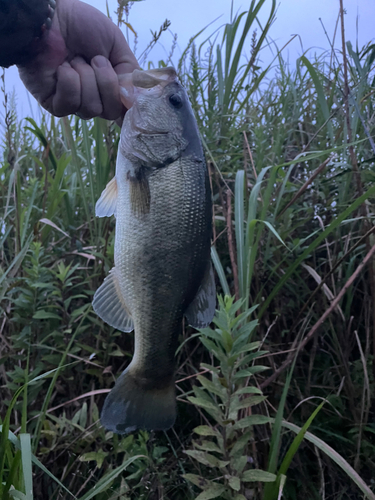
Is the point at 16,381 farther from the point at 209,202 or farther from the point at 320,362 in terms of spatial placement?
the point at 320,362

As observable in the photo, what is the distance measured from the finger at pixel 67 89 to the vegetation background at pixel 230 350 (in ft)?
1.60

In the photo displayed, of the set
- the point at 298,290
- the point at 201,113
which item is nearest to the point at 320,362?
the point at 298,290

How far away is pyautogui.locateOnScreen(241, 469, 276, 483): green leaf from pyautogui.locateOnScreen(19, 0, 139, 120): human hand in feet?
4.24

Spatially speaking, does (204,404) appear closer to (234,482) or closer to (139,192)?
(234,482)

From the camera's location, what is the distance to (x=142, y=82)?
4.91 ft

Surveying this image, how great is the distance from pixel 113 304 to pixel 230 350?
16.5 inches

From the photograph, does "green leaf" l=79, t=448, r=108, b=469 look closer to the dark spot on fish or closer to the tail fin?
the tail fin

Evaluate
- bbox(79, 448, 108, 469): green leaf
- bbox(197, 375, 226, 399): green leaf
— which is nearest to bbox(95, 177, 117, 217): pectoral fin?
bbox(197, 375, 226, 399): green leaf

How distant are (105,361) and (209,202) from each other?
3.25 feet

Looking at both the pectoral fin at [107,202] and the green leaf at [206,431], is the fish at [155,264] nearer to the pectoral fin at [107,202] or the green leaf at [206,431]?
the pectoral fin at [107,202]

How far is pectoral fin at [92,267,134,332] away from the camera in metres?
1.36

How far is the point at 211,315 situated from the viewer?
1.22 m

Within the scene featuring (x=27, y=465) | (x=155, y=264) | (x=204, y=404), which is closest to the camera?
(x=27, y=465)

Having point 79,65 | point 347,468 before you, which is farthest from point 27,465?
point 79,65
